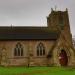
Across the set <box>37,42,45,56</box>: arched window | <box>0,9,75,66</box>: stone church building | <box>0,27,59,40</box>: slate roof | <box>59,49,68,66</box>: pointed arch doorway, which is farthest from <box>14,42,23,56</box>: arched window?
<box>59,49,68,66</box>: pointed arch doorway

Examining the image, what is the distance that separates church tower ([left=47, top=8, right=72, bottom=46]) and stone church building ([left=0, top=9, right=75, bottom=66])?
10.3ft

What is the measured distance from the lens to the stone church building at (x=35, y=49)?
51688 mm

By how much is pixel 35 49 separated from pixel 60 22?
971 centimetres

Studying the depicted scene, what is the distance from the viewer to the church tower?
190 feet

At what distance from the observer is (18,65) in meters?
51.2

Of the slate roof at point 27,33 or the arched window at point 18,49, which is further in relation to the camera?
the slate roof at point 27,33

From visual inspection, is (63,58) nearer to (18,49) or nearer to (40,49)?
(40,49)

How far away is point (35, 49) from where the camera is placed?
52938 mm

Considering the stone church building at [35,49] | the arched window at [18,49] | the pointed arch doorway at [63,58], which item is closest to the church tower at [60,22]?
the stone church building at [35,49]

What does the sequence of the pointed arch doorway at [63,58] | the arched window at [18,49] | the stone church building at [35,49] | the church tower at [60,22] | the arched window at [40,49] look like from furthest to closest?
the church tower at [60,22]
the pointed arch doorway at [63,58]
the arched window at [40,49]
the arched window at [18,49]
the stone church building at [35,49]

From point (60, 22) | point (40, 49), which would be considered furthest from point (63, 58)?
point (60, 22)

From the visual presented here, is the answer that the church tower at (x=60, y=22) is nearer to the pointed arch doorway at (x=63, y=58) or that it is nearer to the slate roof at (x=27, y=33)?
the slate roof at (x=27, y=33)

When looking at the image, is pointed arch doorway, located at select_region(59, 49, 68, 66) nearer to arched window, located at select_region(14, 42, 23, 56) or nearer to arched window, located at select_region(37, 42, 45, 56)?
arched window, located at select_region(37, 42, 45, 56)

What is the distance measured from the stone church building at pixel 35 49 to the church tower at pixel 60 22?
10.3 feet
